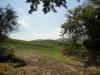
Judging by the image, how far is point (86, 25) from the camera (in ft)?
173

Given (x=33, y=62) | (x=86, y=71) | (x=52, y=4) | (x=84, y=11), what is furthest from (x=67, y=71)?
(x=84, y=11)

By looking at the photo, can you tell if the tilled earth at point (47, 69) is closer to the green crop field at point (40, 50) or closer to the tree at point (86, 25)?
the green crop field at point (40, 50)

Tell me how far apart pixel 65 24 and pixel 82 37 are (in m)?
3.68

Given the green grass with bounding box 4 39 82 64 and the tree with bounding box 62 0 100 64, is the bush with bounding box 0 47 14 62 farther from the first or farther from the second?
the tree with bounding box 62 0 100 64

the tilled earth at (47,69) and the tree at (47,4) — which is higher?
the tree at (47,4)

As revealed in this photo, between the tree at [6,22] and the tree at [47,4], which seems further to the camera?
the tree at [6,22]

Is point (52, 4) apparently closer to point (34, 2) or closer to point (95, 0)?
point (34, 2)

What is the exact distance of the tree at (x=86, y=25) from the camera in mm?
51281

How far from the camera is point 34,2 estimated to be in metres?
22.7

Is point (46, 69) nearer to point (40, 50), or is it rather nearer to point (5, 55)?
point (5, 55)

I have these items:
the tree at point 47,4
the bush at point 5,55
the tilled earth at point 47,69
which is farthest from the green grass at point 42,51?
the tree at point 47,4

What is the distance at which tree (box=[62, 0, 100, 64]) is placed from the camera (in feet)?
168

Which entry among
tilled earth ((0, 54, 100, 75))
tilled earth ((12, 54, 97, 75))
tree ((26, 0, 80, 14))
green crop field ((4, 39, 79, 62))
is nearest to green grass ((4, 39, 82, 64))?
green crop field ((4, 39, 79, 62))

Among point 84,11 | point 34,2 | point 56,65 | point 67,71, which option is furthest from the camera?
point 84,11
